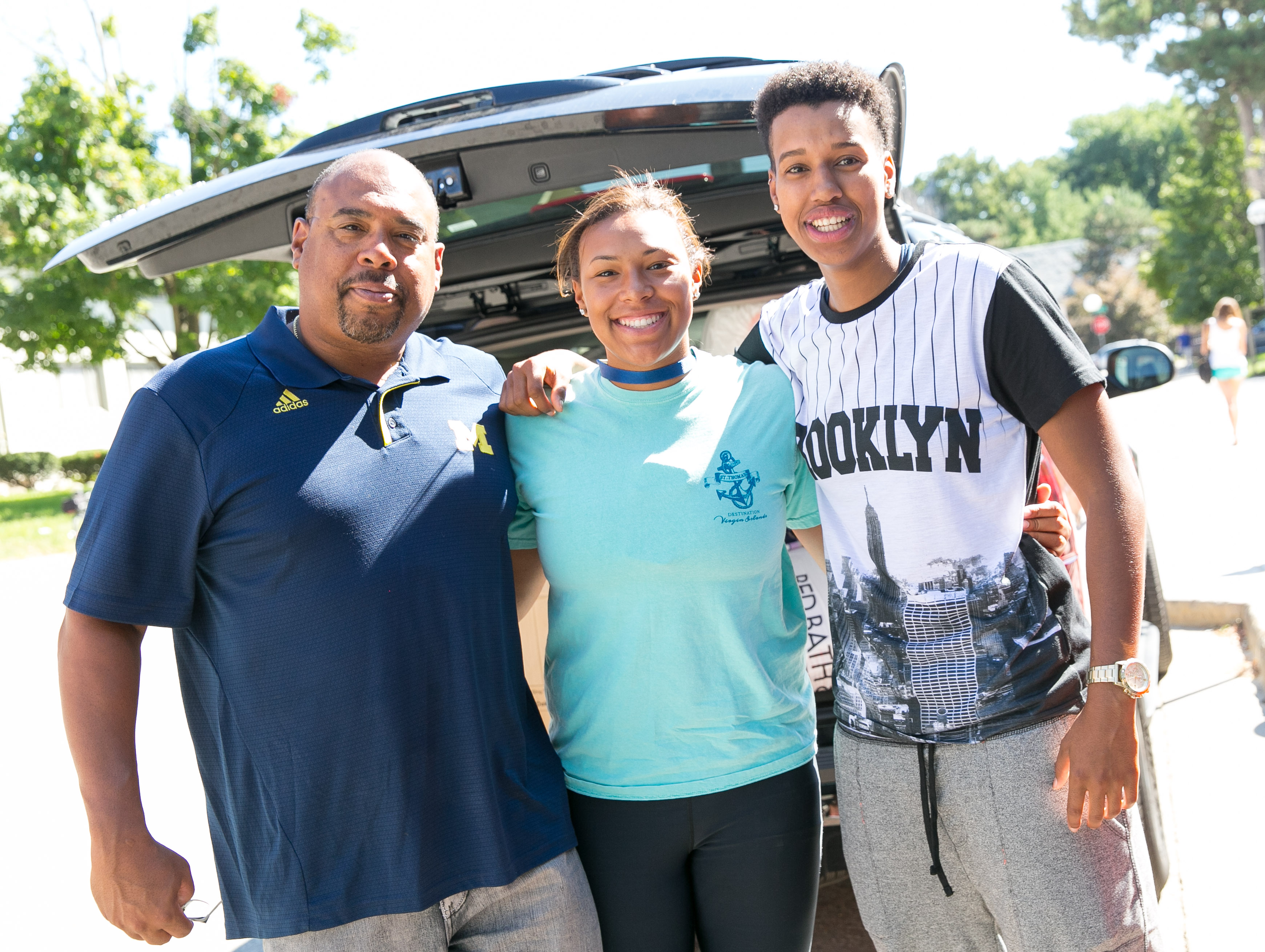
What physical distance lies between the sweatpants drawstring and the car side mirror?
1.78 m

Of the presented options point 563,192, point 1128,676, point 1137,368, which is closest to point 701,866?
point 1128,676

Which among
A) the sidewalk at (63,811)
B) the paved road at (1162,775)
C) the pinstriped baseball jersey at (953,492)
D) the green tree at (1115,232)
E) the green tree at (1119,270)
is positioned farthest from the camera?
the green tree at (1115,232)

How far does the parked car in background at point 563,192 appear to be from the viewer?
216 cm

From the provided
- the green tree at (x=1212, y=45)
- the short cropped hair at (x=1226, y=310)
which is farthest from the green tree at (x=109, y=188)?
the green tree at (x=1212, y=45)

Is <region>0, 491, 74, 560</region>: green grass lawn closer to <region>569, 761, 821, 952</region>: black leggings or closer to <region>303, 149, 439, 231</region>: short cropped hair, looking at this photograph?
<region>303, 149, 439, 231</region>: short cropped hair

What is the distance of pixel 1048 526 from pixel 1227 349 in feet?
41.0

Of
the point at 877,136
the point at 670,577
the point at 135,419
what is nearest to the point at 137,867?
the point at 135,419

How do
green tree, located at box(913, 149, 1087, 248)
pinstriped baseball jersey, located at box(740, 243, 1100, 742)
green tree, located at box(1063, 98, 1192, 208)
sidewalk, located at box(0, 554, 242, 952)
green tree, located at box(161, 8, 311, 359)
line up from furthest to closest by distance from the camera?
green tree, located at box(913, 149, 1087, 248), green tree, located at box(1063, 98, 1192, 208), green tree, located at box(161, 8, 311, 359), sidewalk, located at box(0, 554, 242, 952), pinstriped baseball jersey, located at box(740, 243, 1100, 742)

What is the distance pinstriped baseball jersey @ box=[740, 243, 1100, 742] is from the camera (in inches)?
69.4

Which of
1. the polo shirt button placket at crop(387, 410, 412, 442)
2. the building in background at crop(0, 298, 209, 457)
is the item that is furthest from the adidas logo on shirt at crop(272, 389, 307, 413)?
the building in background at crop(0, 298, 209, 457)

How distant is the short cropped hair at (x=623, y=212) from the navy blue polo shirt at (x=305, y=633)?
2.13 feet

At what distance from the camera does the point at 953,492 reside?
1.80 m

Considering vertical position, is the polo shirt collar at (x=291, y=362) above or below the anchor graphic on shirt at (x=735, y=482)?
above

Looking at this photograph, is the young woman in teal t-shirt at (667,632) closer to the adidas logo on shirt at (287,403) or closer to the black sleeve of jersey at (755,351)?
the black sleeve of jersey at (755,351)
